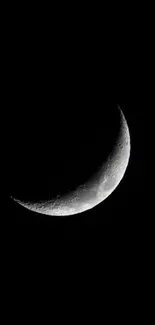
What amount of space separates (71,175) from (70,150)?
23 cm

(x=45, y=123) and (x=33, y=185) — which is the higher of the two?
(x=45, y=123)

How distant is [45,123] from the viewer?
112 inches

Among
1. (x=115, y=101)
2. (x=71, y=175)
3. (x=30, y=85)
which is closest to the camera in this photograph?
(x=30, y=85)

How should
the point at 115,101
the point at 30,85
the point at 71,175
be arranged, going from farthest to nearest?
the point at 115,101
the point at 71,175
the point at 30,85

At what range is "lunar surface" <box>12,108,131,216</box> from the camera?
321 centimetres

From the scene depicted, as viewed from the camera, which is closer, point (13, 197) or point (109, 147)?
point (109, 147)

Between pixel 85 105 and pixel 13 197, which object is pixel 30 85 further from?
pixel 13 197

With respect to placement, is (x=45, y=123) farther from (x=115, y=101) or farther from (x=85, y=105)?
(x=115, y=101)

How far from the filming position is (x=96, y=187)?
10.6 feet

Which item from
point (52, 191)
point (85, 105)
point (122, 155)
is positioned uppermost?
point (85, 105)

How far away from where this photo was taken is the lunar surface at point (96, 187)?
321 centimetres

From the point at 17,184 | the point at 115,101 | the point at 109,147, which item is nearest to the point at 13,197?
the point at 17,184

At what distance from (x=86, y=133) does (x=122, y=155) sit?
1.85 ft

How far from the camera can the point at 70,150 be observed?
2.93 metres
